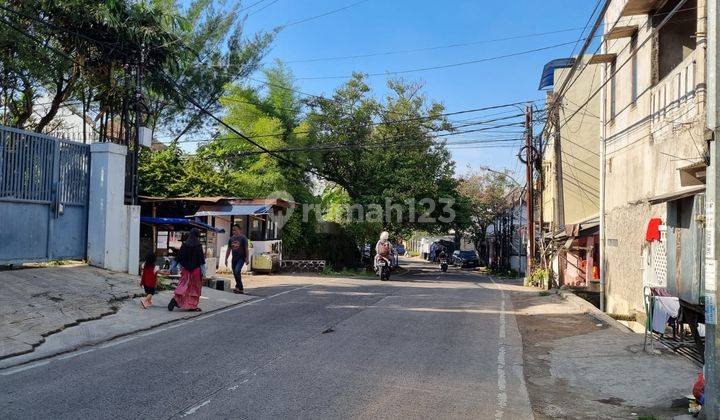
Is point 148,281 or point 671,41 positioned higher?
point 671,41

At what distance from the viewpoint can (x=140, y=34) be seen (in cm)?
1658

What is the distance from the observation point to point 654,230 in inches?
508

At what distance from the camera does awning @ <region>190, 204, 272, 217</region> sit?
2517cm

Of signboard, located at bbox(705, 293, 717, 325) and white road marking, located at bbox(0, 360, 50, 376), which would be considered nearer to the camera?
signboard, located at bbox(705, 293, 717, 325)

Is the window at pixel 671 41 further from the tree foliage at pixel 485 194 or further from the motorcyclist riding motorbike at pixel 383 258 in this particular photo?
the tree foliage at pixel 485 194

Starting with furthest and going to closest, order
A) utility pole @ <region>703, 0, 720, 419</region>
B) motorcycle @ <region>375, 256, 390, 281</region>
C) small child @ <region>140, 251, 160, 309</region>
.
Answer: motorcycle @ <region>375, 256, 390, 281</region> → small child @ <region>140, 251, 160, 309</region> → utility pole @ <region>703, 0, 720, 419</region>

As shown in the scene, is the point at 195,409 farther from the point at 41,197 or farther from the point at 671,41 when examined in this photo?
the point at 671,41

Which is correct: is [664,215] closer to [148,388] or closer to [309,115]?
[148,388]

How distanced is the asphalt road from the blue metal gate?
15.5ft

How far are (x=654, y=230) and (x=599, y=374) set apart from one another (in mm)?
5642

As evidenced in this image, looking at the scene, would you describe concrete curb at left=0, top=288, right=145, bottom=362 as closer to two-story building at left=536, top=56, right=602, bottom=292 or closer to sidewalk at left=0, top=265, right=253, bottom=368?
sidewalk at left=0, top=265, right=253, bottom=368

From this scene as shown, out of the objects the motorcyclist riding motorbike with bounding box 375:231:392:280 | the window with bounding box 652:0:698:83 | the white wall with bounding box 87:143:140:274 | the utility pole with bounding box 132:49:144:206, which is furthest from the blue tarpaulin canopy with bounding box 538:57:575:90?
the white wall with bounding box 87:143:140:274

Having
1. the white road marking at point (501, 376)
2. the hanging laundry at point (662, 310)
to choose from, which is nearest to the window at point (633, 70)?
the white road marking at point (501, 376)

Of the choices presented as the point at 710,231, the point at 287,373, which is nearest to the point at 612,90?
the point at 710,231
